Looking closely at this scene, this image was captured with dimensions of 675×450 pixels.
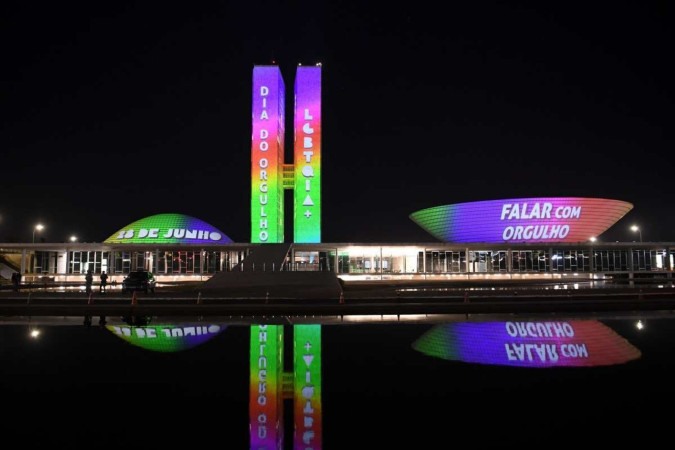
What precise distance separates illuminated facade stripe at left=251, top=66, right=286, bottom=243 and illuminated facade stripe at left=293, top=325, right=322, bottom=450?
181 ft

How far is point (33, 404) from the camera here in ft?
28.6

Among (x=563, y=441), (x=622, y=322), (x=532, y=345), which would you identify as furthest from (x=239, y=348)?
(x=622, y=322)

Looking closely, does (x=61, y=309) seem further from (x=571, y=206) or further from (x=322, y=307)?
(x=571, y=206)

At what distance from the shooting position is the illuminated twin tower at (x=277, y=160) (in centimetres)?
7062

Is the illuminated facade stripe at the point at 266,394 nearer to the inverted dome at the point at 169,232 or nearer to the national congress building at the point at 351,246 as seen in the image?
the national congress building at the point at 351,246

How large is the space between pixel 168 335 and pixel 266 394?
8.70m

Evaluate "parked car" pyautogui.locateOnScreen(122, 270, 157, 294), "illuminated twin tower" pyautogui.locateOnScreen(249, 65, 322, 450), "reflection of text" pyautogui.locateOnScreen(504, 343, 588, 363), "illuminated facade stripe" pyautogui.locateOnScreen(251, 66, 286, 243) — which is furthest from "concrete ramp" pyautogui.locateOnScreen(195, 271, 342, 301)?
"illuminated facade stripe" pyautogui.locateOnScreen(251, 66, 286, 243)

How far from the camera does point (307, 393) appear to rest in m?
9.30

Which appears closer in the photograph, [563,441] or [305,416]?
[563,441]

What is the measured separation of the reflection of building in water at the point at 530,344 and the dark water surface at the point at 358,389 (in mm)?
58

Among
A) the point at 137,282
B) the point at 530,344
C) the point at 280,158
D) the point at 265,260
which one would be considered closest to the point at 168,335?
the point at 530,344

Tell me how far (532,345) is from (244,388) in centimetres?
790

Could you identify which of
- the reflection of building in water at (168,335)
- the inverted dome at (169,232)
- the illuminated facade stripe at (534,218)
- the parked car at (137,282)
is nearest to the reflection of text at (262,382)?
the reflection of building in water at (168,335)

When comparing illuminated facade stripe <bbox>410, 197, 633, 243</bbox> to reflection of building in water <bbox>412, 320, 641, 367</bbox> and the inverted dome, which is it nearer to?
the inverted dome
